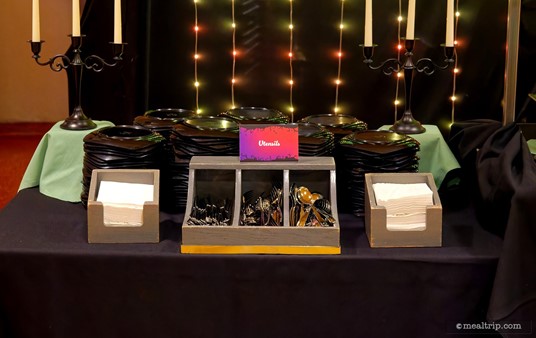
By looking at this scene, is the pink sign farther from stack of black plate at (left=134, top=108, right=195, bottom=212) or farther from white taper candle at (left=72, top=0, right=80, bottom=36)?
white taper candle at (left=72, top=0, right=80, bottom=36)

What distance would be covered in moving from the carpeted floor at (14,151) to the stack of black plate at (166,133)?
1.70 m

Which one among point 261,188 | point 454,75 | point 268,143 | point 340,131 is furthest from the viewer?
point 454,75

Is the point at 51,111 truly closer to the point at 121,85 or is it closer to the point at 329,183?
the point at 121,85

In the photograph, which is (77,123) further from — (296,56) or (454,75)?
(454,75)

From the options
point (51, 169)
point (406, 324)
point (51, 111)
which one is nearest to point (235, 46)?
point (51, 169)

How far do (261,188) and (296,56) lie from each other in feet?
5.13

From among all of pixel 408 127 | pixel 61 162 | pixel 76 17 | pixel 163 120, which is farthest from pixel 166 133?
pixel 408 127

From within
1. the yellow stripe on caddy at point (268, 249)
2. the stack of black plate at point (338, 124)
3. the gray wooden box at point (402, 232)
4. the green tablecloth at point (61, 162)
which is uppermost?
the stack of black plate at point (338, 124)

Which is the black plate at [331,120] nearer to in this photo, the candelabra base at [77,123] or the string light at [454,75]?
the candelabra base at [77,123]

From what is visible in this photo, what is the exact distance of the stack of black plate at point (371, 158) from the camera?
82.4 inches

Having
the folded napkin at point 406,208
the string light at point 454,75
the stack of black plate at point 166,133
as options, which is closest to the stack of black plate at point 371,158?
the folded napkin at point 406,208

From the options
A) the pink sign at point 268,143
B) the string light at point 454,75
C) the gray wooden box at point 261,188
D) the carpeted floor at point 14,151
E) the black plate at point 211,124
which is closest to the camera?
the gray wooden box at point 261,188

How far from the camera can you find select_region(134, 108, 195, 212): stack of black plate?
2189mm

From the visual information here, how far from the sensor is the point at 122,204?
1.97m
